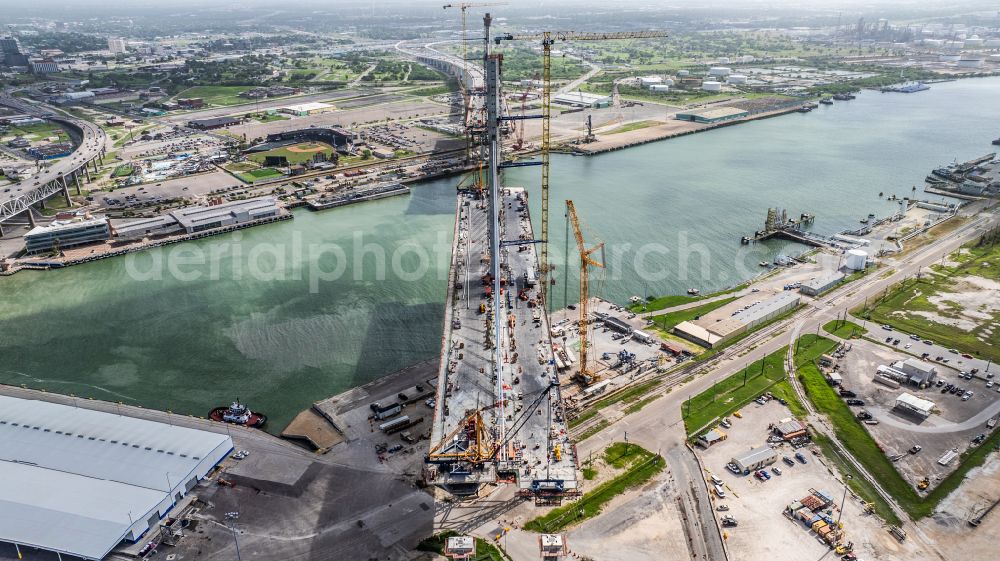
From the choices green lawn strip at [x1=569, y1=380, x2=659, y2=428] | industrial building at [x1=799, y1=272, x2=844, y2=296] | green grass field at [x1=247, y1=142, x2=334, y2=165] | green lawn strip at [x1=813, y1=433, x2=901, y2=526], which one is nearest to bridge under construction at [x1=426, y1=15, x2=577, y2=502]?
green lawn strip at [x1=569, y1=380, x2=659, y2=428]

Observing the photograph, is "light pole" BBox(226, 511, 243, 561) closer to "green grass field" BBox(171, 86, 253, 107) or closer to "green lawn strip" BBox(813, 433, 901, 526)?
"green lawn strip" BBox(813, 433, 901, 526)

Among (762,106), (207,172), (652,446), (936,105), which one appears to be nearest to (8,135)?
(207,172)

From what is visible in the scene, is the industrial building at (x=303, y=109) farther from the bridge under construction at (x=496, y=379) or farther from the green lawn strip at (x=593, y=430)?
the green lawn strip at (x=593, y=430)

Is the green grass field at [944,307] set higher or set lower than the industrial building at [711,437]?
higher

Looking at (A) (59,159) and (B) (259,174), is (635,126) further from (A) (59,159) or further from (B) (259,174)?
(A) (59,159)

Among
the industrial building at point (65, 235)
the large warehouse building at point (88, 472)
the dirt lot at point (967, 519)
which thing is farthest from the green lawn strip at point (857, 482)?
the industrial building at point (65, 235)

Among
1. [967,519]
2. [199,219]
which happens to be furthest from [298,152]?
[967,519]

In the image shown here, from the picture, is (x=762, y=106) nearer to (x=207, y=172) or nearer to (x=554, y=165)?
(x=554, y=165)
